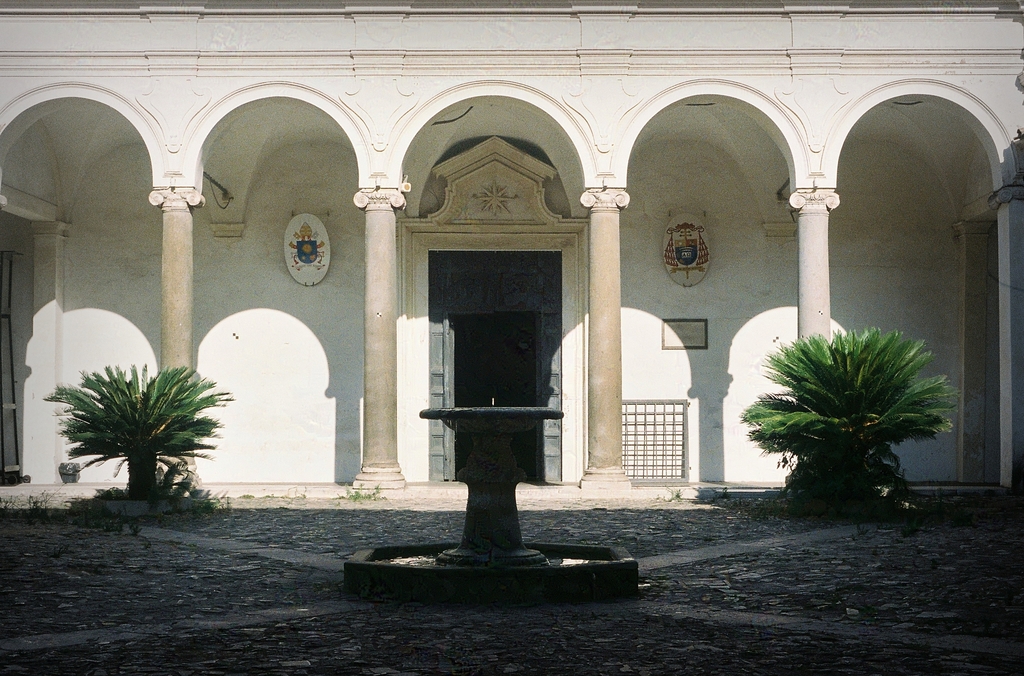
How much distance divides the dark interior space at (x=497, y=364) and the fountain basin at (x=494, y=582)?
31.4 feet

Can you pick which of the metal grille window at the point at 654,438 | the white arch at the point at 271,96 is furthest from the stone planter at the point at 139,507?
the metal grille window at the point at 654,438

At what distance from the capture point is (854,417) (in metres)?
10.2

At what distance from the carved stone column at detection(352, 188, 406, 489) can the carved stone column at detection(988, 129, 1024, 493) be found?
7.21 meters

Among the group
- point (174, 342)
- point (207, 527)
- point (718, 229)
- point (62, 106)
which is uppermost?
point (62, 106)

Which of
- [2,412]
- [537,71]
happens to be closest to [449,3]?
[537,71]

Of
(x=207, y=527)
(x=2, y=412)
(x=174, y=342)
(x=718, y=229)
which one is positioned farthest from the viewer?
(x=718, y=229)

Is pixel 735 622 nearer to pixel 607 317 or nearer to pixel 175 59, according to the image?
pixel 607 317

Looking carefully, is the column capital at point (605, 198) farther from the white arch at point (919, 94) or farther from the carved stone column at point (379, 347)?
the white arch at point (919, 94)

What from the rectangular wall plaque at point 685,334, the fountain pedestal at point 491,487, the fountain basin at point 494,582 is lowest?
the fountain basin at point 494,582

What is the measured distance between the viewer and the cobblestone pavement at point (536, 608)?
14.8ft

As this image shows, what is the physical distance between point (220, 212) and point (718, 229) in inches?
287

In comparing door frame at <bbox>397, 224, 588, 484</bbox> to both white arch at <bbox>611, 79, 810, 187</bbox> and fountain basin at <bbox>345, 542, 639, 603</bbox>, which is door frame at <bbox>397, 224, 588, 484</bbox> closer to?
white arch at <bbox>611, 79, 810, 187</bbox>

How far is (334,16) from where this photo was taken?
41.3 feet

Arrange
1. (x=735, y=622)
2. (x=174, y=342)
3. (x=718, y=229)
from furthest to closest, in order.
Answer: (x=718, y=229), (x=174, y=342), (x=735, y=622)
